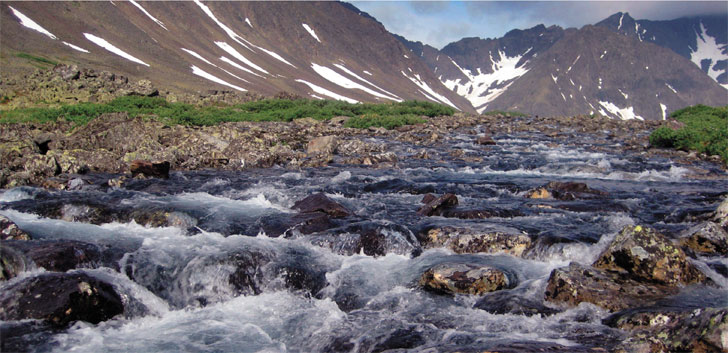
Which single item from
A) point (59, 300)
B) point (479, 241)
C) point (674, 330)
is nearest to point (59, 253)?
point (59, 300)

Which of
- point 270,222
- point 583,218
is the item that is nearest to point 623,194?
point 583,218

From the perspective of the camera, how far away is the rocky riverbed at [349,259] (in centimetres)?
523

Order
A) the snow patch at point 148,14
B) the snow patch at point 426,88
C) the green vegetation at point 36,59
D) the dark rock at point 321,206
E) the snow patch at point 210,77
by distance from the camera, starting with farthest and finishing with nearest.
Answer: the snow patch at point 426,88, the snow patch at point 148,14, the snow patch at point 210,77, the green vegetation at point 36,59, the dark rock at point 321,206

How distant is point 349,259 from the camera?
7.68 metres

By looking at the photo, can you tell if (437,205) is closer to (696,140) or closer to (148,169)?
(148,169)

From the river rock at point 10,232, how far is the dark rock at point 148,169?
18.5 feet

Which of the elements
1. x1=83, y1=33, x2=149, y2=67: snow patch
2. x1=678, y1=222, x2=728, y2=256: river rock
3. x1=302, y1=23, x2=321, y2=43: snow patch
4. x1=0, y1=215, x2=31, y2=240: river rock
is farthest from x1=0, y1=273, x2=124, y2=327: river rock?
x1=302, y1=23, x2=321, y2=43: snow patch

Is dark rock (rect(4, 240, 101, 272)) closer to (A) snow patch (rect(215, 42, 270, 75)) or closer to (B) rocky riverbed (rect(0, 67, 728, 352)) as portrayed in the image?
(B) rocky riverbed (rect(0, 67, 728, 352))

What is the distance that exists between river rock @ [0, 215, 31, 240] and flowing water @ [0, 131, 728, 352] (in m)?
0.40

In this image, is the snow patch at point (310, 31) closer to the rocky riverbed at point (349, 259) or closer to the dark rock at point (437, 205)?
the rocky riverbed at point (349, 259)

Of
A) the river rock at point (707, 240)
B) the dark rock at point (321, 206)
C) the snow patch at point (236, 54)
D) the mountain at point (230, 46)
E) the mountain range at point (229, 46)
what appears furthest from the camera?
the snow patch at point (236, 54)

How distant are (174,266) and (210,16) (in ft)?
448

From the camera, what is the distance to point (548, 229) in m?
8.65

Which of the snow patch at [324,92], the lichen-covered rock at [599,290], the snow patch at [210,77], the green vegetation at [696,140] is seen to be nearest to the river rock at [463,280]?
the lichen-covered rock at [599,290]
